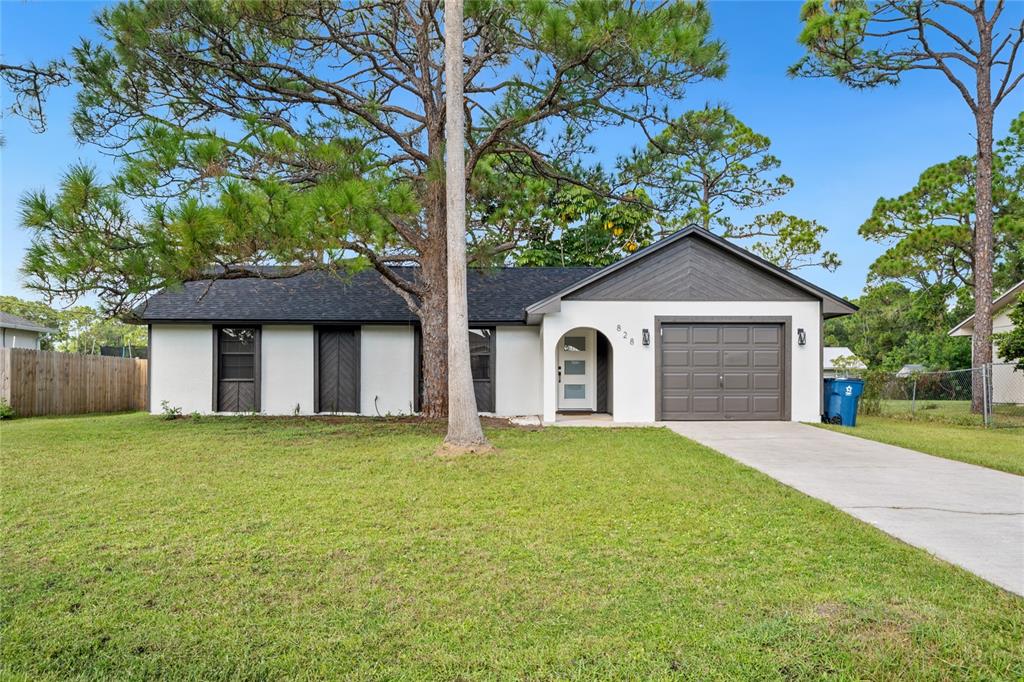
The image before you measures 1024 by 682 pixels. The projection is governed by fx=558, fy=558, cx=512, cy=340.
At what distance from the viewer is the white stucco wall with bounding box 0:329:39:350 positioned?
1991 cm

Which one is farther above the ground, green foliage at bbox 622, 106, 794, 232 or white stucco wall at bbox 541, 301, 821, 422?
green foliage at bbox 622, 106, 794, 232

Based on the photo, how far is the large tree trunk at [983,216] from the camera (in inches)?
538

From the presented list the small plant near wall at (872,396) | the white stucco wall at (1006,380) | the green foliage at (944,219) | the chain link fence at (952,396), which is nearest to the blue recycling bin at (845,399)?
the chain link fence at (952,396)

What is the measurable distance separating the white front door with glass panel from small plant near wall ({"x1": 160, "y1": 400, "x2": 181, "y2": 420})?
8817mm

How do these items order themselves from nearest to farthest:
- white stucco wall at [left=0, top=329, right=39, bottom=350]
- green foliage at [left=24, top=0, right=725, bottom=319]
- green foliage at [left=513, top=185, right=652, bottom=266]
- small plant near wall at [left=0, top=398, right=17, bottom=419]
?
1. green foliage at [left=24, top=0, right=725, bottom=319]
2. small plant near wall at [left=0, top=398, right=17, bottom=419]
3. white stucco wall at [left=0, top=329, right=39, bottom=350]
4. green foliage at [left=513, top=185, right=652, bottom=266]

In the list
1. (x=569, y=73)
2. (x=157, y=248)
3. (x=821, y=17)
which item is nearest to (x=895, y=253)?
(x=821, y=17)

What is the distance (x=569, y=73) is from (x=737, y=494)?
275 inches

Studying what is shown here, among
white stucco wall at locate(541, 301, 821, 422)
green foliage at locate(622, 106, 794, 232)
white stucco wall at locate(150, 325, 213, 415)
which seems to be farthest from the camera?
white stucco wall at locate(150, 325, 213, 415)

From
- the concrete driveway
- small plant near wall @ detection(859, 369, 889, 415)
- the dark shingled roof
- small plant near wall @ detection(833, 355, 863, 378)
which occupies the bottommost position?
the concrete driveway

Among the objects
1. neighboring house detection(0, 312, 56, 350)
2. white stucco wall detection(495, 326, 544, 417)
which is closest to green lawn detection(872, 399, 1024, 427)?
white stucco wall detection(495, 326, 544, 417)

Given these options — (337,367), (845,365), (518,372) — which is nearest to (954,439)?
(518,372)

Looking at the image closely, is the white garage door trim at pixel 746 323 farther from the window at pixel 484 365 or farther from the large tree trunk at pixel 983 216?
the large tree trunk at pixel 983 216

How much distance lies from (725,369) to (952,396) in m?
13.4

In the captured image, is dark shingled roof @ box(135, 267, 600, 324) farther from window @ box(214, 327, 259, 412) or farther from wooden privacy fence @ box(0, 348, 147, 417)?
wooden privacy fence @ box(0, 348, 147, 417)
